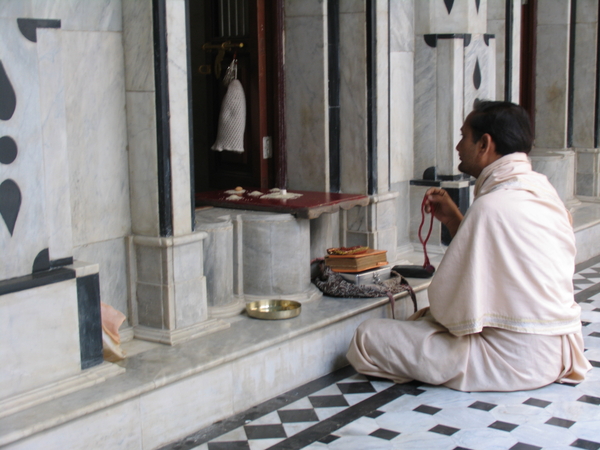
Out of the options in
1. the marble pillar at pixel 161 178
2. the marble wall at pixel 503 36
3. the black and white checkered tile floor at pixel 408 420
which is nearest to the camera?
the black and white checkered tile floor at pixel 408 420

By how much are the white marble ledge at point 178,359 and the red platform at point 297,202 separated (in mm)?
604

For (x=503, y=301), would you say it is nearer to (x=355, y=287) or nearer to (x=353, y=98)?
(x=355, y=287)

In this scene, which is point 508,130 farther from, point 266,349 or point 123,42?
point 123,42

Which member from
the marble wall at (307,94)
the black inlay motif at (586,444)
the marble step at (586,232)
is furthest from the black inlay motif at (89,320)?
the marble step at (586,232)

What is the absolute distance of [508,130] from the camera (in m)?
4.52

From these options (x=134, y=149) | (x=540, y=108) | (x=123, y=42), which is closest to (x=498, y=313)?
(x=134, y=149)

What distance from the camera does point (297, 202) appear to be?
5562 millimetres

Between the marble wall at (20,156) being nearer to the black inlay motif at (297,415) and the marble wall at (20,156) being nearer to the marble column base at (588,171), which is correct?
the black inlay motif at (297,415)

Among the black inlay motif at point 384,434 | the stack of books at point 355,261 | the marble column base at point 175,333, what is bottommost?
the black inlay motif at point 384,434

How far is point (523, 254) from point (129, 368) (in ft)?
6.87

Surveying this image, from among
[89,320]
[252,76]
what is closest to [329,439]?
[89,320]

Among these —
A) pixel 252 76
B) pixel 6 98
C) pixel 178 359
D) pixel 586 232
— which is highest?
pixel 252 76

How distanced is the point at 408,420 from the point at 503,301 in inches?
31.6

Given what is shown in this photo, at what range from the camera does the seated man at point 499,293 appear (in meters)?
4.36
